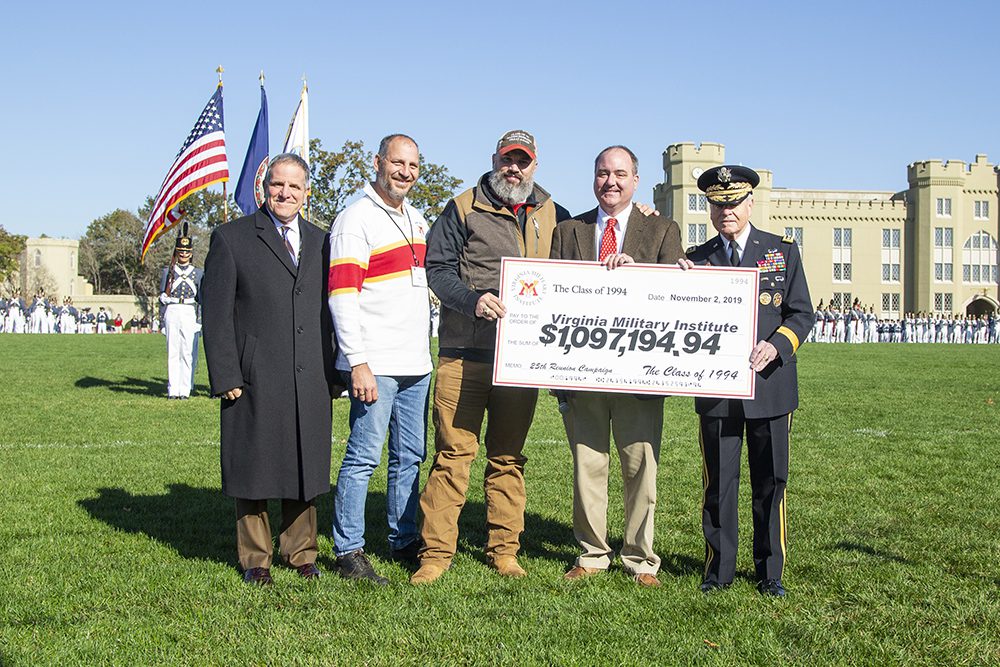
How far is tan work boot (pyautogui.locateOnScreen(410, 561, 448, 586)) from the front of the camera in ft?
16.7

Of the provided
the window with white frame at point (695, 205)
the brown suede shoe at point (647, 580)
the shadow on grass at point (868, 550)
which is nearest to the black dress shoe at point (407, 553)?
the brown suede shoe at point (647, 580)

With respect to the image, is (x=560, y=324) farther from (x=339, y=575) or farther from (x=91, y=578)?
(x=91, y=578)

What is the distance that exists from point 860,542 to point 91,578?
468 cm

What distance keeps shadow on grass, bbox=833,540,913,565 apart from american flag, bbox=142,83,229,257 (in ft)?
41.4

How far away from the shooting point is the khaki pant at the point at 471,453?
5270mm

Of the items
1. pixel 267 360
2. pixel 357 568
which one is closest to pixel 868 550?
pixel 357 568

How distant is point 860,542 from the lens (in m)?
6.02

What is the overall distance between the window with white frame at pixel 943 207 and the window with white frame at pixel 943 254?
4.58 ft

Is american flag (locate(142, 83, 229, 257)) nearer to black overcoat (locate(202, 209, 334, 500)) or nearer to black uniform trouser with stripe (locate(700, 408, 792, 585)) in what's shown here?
black overcoat (locate(202, 209, 334, 500))

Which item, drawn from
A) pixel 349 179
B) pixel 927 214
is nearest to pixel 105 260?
pixel 349 179

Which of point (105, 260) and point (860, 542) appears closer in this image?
point (860, 542)

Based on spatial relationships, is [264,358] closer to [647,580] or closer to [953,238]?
[647,580]

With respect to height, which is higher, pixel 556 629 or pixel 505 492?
pixel 505 492

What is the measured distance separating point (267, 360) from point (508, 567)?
1793mm
